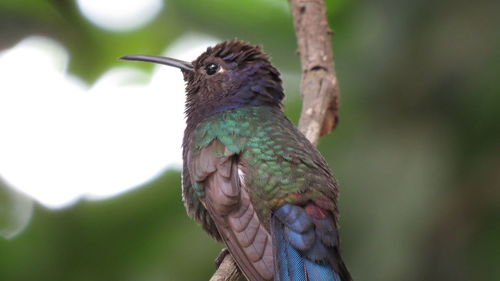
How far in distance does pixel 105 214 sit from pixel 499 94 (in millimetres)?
2657

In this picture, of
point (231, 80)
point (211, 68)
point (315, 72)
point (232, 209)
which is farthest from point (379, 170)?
point (232, 209)

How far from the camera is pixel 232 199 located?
399 cm

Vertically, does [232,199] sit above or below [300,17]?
below

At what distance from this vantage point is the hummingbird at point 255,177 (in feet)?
12.5

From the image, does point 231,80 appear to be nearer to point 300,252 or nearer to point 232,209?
point 232,209

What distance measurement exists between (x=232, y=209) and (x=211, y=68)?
1.12m

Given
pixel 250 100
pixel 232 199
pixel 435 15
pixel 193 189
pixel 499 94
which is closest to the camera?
pixel 232 199

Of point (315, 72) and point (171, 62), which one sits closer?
point (315, 72)

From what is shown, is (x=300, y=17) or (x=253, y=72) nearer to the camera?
(x=253, y=72)

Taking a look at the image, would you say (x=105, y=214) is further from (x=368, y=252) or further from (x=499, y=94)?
(x=499, y=94)

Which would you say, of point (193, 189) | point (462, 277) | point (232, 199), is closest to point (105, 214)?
point (193, 189)

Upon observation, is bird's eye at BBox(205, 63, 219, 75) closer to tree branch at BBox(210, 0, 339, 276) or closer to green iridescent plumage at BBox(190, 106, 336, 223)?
green iridescent plumage at BBox(190, 106, 336, 223)

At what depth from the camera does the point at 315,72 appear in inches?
191

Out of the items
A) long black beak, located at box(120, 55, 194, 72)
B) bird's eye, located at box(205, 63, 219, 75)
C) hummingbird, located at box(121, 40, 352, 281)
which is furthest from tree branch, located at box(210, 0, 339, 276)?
long black beak, located at box(120, 55, 194, 72)
